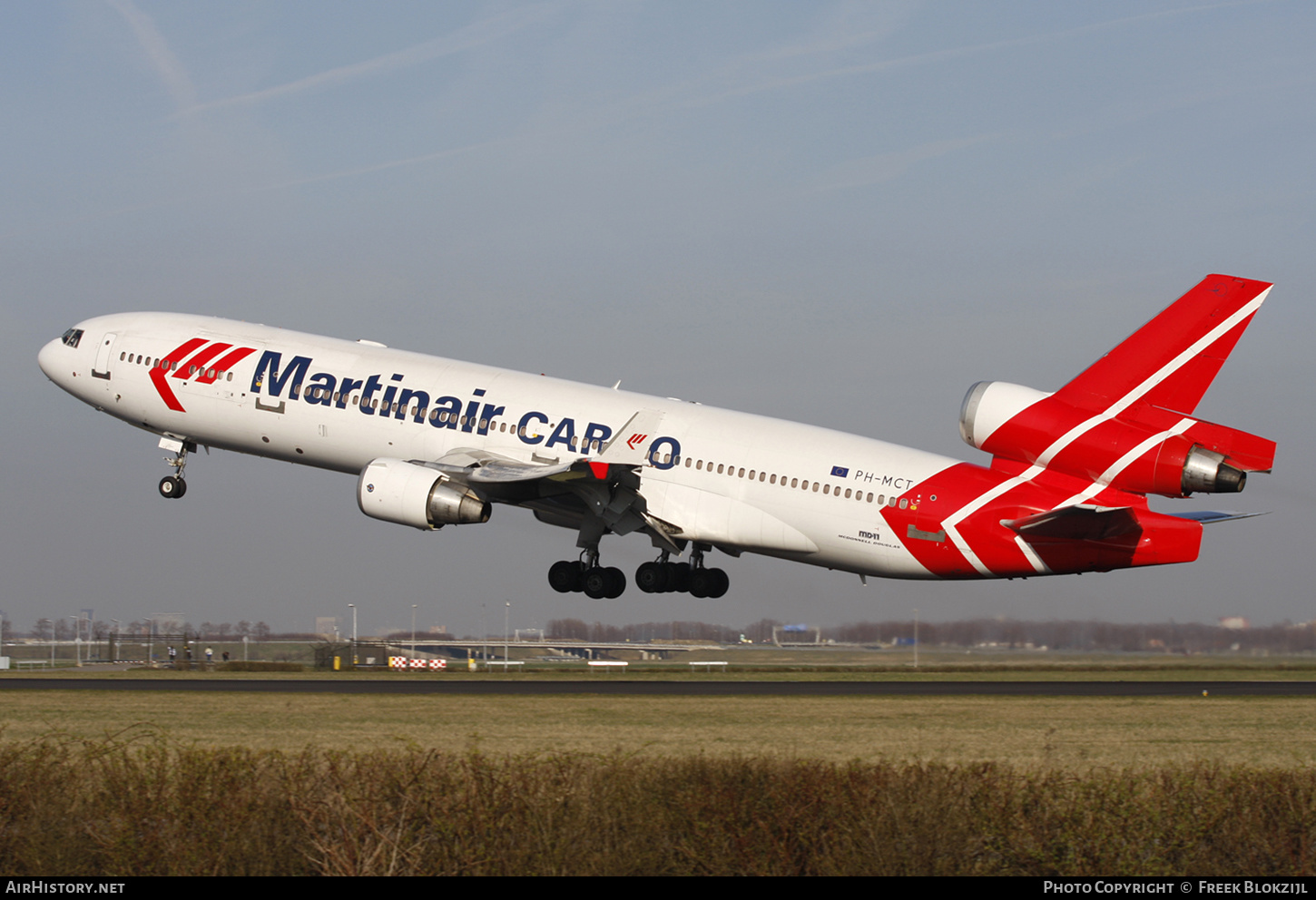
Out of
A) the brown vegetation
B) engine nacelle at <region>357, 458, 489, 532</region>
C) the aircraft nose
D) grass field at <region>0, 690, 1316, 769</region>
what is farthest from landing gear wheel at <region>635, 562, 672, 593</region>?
the brown vegetation

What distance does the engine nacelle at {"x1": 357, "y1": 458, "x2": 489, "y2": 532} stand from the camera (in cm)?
4268

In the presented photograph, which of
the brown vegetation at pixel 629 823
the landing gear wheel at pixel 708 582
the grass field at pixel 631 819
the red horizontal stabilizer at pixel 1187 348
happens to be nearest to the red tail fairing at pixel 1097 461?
the red horizontal stabilizer at pixel 1187 348

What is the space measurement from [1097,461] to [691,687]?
17685mm

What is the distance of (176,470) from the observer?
166 feet

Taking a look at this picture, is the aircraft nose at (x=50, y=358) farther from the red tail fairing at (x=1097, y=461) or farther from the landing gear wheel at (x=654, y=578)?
the red tail fairing at (x=1097, y=461)

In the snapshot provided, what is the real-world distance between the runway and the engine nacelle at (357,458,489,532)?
21.9 ft

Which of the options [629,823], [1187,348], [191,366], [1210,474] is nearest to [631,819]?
[629,823]

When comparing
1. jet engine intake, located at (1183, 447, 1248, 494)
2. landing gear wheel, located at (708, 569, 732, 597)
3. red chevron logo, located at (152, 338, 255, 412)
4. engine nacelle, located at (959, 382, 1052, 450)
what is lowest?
landing gear wheel, located at (708, 569, 732, 597)

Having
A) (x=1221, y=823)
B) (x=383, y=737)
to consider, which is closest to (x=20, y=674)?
(x=383, y=737)

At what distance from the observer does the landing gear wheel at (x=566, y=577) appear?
151 ft

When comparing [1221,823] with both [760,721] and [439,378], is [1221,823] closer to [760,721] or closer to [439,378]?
[760,721]

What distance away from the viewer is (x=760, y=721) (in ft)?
120

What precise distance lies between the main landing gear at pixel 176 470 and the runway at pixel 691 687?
690 cm

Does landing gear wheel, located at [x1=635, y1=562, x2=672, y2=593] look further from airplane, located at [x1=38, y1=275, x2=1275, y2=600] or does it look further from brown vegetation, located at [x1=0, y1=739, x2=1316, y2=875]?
brown vegetation, located at [x1=0, y1=739, x2=1316, y2=875]
